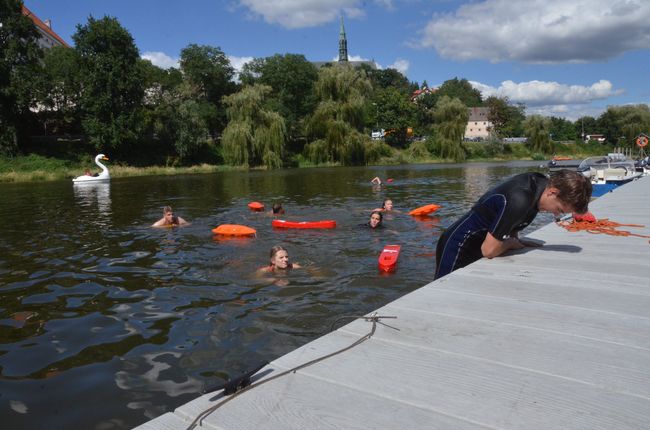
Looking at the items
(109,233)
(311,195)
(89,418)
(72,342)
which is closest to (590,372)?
(89,418)

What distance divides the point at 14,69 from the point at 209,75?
22.0m

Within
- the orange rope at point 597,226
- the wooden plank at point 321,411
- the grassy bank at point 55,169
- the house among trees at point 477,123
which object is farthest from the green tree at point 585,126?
the wooden plank at point 321,411

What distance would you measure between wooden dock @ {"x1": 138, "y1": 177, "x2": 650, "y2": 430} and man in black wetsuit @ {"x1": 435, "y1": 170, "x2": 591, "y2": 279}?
1.77 feet

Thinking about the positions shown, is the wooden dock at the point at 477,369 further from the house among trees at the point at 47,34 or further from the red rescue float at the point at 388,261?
the house among trees at the point at 47,34

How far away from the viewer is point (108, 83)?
4153 cm

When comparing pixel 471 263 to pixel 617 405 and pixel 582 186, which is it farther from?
pixel 617 405

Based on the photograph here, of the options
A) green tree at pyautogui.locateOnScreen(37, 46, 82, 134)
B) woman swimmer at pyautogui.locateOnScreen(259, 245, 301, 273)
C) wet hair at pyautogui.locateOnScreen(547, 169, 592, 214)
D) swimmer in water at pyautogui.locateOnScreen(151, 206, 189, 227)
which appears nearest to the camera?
wet hair at pyautogui.locateOnScreen(547, 169, 592, 214)

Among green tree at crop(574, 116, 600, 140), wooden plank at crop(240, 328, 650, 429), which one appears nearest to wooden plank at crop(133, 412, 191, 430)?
wooden plank at crop(240, 328, 650, 429)

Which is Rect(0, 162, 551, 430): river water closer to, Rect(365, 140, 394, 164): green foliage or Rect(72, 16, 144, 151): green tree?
Rect(72, 16, 144, 151): green tree

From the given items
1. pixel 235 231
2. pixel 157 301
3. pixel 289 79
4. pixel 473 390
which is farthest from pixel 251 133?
pixel 473 390

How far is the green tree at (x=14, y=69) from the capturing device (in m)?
37.9

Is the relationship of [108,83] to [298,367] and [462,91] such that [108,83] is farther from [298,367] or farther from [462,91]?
[462,91]

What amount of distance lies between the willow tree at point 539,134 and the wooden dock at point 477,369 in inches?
2571

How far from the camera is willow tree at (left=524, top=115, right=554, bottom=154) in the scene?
207 ft
